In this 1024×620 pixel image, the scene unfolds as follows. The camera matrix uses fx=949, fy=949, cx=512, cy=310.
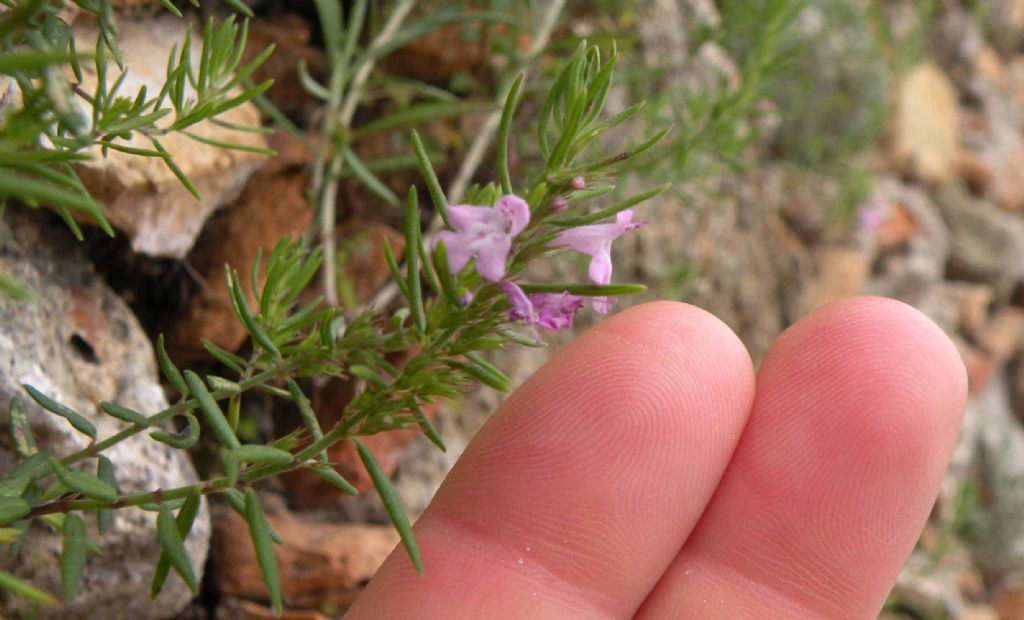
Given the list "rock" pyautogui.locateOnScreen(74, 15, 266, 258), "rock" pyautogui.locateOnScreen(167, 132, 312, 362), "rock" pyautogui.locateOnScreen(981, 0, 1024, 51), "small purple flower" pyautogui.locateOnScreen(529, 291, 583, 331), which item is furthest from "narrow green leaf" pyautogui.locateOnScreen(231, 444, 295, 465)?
"rock" pyautogui.locateOnScreen(981, 0, 1024, 51)

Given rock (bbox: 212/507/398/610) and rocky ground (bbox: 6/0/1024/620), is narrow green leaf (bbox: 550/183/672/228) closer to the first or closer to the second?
rocky ground (bbox: 6/0/1024/620)

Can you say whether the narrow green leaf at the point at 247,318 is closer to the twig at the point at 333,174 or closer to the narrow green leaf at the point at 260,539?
the narrow green leaf at the point at 260,539

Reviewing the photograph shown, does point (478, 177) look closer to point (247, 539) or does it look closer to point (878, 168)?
point (247, 539)

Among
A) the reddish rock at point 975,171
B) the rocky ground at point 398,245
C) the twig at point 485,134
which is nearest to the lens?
the rocky ground at point 398,245

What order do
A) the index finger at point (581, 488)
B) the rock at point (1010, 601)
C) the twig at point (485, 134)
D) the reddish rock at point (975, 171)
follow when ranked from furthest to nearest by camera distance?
1. the reddish rock at point (975, 171)
2. the rock at point (1010, 601)
3. the twig at point (485, 134)
4. the index finger at point (581, 488)

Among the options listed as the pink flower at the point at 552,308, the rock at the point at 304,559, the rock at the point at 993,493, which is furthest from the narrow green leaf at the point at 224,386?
the rock at the point at 993,493

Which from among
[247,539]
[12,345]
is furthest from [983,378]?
[12,345]
